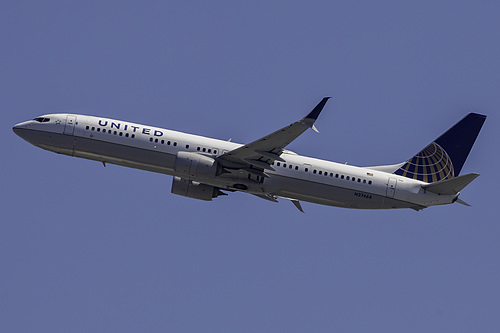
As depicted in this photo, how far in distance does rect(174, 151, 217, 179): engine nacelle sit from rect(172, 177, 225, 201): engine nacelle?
11.2 feet

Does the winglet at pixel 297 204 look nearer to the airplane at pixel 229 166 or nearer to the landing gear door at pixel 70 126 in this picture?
the airplane at pixel 229 166

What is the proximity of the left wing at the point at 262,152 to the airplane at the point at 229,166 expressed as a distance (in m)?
0.07

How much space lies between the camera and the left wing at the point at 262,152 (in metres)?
47.8

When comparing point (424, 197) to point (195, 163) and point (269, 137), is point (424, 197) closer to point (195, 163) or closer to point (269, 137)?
point (269, 137)

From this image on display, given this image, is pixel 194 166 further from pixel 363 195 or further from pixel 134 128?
pixel 363 195

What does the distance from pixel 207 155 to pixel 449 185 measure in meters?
16.6

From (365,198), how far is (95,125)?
19188 mm

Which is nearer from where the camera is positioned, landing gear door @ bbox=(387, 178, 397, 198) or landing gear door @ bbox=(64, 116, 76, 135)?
landing gear door @ bbox=(64, 116, 76, 135)

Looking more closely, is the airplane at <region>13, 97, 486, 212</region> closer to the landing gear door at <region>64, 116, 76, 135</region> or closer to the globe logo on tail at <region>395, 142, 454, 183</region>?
the landing gear door at <region>64, 116, 76, 135</region>

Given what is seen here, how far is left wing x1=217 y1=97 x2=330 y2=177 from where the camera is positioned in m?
47.8

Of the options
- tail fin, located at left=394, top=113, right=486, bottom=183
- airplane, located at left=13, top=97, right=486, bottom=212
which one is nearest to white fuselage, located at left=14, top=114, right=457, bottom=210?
airplane, located at left=13, top=97, right=486, bottom=212

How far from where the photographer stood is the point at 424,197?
54188 millimetres

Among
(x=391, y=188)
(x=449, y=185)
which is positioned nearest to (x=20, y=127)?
(x=391, y=188)

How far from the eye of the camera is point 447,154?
58656 mm
